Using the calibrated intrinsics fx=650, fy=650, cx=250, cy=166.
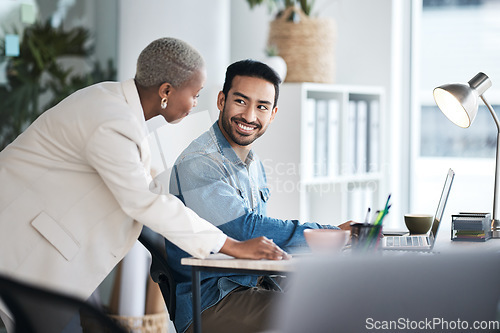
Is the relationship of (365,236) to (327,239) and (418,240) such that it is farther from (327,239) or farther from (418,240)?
(418,240)

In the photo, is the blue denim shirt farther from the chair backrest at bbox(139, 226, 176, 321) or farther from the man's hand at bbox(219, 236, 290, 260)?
the man's hand at bbox(219, 236, 290, 260)

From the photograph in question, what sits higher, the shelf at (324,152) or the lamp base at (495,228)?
the shelf at (324,152)

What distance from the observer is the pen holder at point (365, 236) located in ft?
5.31

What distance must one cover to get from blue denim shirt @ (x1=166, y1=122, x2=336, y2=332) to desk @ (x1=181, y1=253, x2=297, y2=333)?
0.19 metres

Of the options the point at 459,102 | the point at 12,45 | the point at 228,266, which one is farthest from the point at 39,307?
the point at 12,45

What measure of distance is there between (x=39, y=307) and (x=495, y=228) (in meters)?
1.66

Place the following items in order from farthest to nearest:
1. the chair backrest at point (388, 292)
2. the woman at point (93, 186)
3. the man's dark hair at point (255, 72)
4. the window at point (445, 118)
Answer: the window at point (445, 118)
the man's dark hair at point (255, 72)
the woman at point (93, 186)
the chair backrest at point (388, 292)

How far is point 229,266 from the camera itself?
1596 millimetres

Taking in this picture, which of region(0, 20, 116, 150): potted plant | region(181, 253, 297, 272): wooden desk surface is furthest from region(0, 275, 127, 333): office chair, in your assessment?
region(0, 20, 116, 150): potted plant

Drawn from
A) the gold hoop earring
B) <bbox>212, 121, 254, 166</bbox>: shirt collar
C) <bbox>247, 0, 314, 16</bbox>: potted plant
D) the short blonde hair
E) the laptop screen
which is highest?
<bbox>247, 0, 314, 16</bbox>: potted plant

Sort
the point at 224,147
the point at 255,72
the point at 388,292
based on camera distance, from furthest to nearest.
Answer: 1. the point at 255,72
2. the point at 224,147
3. the point at 388,292

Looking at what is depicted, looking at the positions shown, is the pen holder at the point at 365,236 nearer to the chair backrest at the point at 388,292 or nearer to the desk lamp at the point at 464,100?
the chair backrest at the point at 388,292

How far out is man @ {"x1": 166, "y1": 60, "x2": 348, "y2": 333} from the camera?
1.84 m

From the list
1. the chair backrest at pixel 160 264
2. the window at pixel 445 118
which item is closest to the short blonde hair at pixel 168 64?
the chair backrest at pixel 160 264
